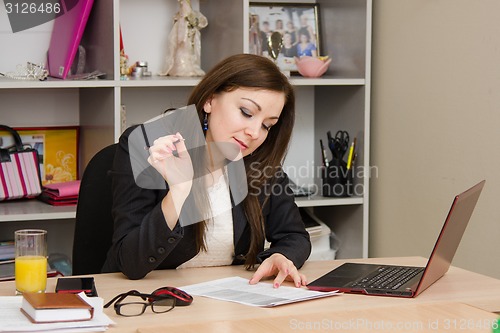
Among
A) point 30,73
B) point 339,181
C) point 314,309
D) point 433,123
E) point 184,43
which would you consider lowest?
point 314,309

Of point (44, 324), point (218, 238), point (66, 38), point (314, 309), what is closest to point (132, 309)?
point (44, 324)

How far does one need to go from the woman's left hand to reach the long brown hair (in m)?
0.11

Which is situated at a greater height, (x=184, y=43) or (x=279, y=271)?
(x=184, y=43)

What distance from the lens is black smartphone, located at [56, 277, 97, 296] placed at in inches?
63.4

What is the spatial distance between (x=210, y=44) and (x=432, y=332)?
197 cm

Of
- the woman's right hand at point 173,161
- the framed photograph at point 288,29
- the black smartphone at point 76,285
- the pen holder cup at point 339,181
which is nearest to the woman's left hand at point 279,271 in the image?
the woman's right hand at point 173,161

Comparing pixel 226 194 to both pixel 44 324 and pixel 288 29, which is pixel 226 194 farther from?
pixel 288 29

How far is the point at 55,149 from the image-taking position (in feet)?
10.0

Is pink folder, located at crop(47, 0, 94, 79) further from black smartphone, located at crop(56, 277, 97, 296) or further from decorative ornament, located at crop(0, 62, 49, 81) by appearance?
black smartphone, located at crop(56, 277, 97, 296)

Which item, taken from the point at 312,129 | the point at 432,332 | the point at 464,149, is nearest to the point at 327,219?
the point at 312,129

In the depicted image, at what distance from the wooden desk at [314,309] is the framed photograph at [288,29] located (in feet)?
4.91

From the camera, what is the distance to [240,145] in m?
1.94

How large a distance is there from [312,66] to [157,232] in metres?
1.50

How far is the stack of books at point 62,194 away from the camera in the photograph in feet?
9.12
